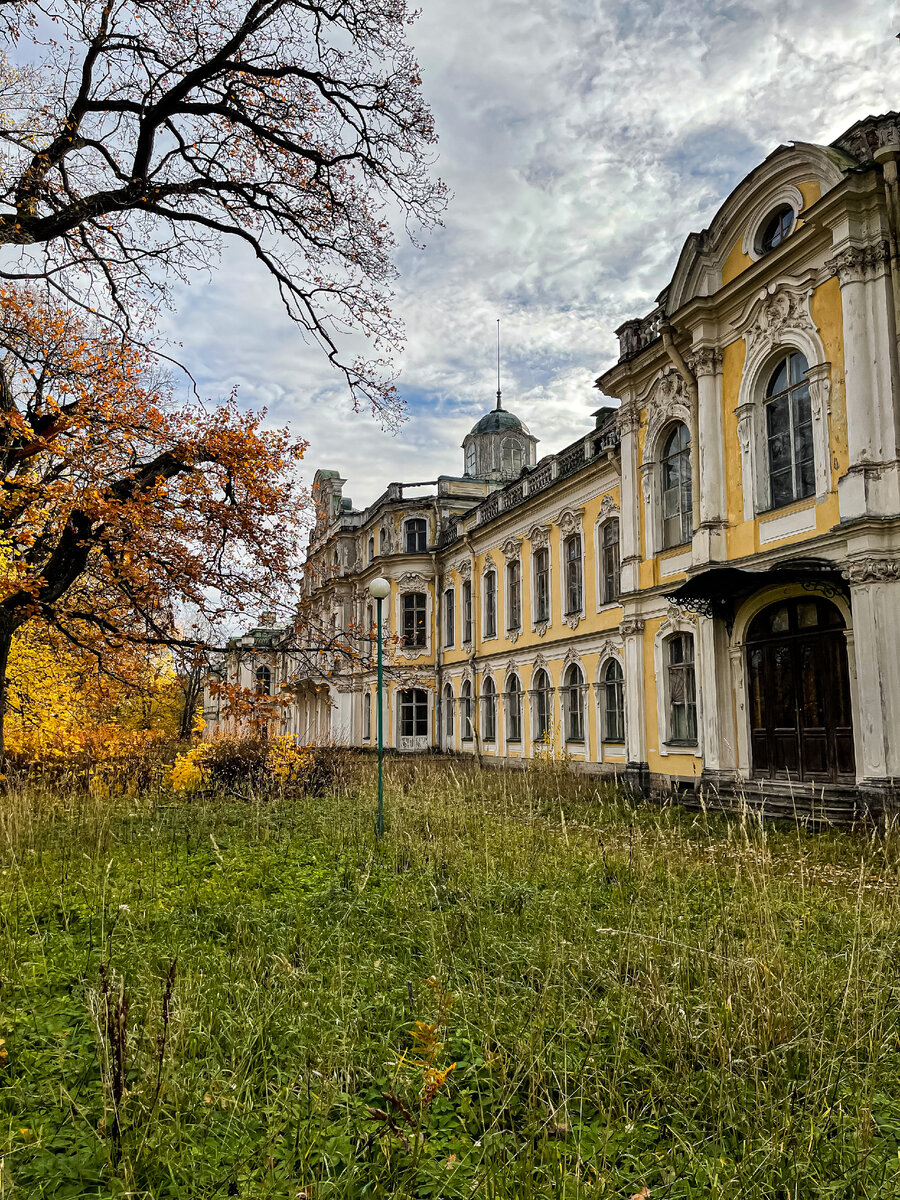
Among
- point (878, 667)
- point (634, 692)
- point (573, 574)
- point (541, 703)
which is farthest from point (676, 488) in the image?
point (541, 703)

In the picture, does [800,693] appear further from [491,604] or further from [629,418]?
[491,604]

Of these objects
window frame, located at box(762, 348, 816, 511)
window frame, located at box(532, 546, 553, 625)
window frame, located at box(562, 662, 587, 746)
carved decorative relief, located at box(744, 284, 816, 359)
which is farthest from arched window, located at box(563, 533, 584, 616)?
carved decorative relief, located at box(744, 284, 816, 359)

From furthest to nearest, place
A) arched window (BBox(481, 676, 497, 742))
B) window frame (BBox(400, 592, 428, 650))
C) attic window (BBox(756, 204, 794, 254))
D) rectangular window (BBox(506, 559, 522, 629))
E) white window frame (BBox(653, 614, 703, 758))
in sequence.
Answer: window frame (BBox(400, 592, 428, 650))
arched window (BBox(481, 676, 497, 742))
rectangular window (BBox(506, 559, 522, 629))
white window frame (BBox(653, 614, 703, 758))
attic window (BBox(756, 204, 794, 254))

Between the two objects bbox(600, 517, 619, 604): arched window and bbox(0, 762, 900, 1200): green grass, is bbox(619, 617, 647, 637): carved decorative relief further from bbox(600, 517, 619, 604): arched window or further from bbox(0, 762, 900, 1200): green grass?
bbox(0, 762, 900, 1200): green grass

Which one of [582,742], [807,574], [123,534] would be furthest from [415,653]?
[123,534]

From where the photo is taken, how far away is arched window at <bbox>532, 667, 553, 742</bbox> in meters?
23.3

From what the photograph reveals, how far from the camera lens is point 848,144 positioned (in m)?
12.1

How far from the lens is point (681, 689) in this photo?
1580 cm

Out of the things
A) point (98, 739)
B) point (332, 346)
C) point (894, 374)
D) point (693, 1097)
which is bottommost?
point (693, 1097)

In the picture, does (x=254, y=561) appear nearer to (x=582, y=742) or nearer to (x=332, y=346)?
(x=332, y=346)

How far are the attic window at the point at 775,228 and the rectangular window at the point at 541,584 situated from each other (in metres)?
11.3

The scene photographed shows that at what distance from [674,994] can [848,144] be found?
41.5ft

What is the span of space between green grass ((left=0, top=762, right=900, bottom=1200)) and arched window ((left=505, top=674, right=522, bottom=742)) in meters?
17.7

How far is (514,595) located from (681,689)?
426 inches
